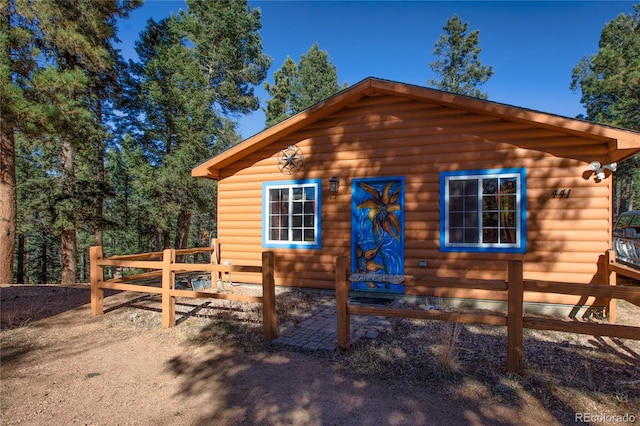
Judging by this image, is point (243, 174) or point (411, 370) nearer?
point (411, 370)

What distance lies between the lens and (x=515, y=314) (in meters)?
3.27

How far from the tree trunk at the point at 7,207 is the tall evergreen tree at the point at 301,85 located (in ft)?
52.8

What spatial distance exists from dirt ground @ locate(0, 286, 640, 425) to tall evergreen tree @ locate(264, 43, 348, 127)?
20.6 metres

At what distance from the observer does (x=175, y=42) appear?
16.9 meters

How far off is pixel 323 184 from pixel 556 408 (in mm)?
5525

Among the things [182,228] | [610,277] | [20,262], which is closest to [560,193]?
[610,277]

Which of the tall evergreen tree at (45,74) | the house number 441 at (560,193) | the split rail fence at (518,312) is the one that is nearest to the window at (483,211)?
the house number 441 at (560,193)

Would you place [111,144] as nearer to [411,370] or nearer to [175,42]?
[175,42]

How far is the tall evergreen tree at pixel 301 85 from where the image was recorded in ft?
77.7

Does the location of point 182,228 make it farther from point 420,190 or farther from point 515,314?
point 515,314

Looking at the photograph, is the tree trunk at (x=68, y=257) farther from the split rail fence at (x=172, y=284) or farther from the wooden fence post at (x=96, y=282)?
the wooden fence post at (x=96, y=282)

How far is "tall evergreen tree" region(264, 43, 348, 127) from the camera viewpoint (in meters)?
23.7

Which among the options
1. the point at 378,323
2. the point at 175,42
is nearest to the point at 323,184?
the point at 378,323

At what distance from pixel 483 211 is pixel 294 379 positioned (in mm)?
4608
